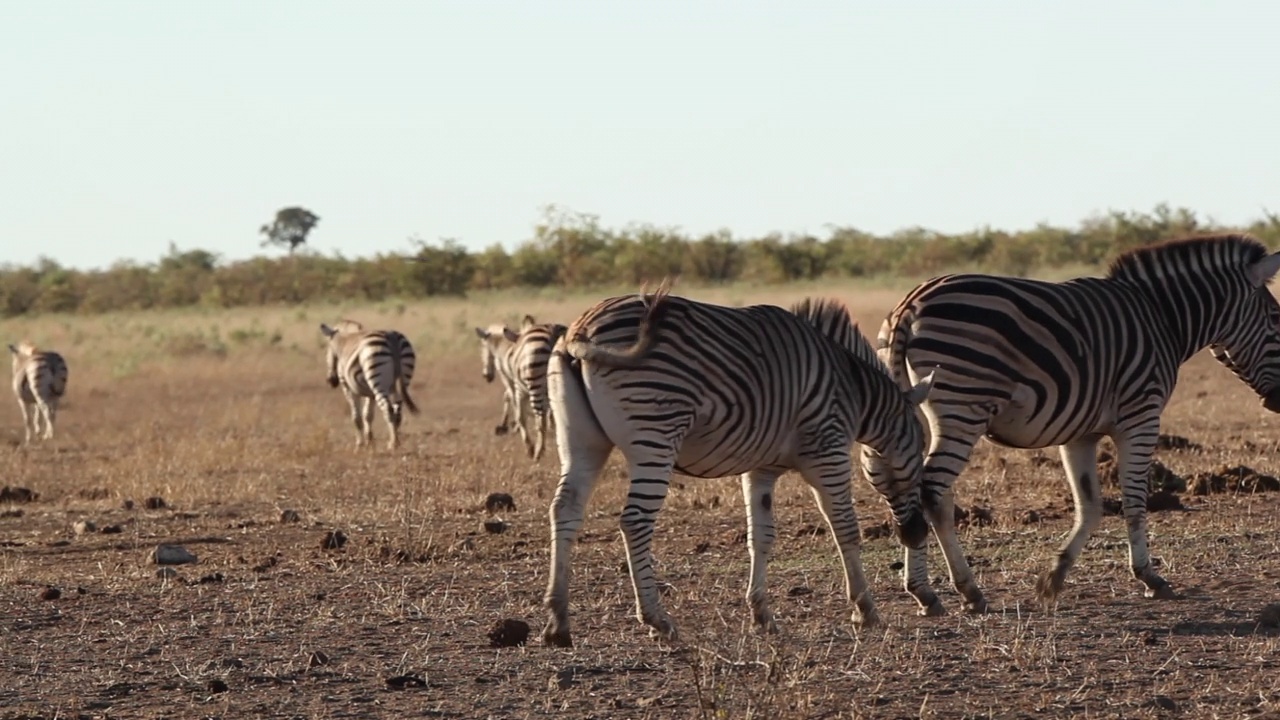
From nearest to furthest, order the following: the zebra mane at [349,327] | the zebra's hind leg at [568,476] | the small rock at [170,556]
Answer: the zebra's hind leg at [568,476] → the small rock at [170,556] → the zebra mane at [349,327]

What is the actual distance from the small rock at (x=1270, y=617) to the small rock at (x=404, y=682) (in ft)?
11.8

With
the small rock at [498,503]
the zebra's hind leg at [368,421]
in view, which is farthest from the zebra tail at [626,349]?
the zebra's hind leg at [368,421]

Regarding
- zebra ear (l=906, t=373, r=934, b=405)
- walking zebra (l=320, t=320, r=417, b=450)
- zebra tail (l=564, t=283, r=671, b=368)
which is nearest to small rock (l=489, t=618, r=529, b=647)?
zebra tail (l=564, t=283, r=671, b=368)

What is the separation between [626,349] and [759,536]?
122 cm

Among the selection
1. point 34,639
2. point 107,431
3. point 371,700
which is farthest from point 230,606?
point 107,431

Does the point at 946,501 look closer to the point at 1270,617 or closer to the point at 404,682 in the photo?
the point at 1270,617

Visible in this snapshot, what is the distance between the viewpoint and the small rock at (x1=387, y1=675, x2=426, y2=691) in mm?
6641

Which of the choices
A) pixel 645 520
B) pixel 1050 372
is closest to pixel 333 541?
pixel 645 520

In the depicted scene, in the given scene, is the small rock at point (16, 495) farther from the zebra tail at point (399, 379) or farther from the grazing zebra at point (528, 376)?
the zebra tail at point (399, 379)

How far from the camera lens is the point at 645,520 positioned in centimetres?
745

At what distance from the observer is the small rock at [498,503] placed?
12656 mm

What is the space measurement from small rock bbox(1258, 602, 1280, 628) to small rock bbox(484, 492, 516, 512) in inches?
246

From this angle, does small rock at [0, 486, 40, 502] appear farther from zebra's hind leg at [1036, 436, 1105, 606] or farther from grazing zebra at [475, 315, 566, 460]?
zebra's hind leg at [1036, 436, 1105, 606]

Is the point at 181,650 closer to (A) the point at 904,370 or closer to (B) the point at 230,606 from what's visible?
(B) the point at 230,606
